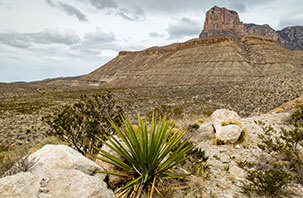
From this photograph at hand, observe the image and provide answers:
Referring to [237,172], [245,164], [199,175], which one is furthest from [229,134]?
[199,175]

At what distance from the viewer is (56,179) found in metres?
2.44

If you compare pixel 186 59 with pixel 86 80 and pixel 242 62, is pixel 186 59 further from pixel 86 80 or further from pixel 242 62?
pixel 86 80

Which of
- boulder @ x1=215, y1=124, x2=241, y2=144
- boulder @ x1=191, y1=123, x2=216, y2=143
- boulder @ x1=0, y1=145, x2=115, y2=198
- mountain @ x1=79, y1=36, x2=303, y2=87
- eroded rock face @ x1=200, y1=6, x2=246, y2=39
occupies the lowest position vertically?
boulder @ x1=191, y1=123, x2=216, y2=143

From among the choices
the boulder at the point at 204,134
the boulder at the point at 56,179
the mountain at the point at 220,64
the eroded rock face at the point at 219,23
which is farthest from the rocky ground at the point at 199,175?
the eroded rock face at the point at 219,23

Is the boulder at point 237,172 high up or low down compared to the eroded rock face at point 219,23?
down

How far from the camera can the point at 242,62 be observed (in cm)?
6147

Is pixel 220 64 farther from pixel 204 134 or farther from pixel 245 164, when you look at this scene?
pixel 245 164

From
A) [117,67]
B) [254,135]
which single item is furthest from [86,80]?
[254,135]

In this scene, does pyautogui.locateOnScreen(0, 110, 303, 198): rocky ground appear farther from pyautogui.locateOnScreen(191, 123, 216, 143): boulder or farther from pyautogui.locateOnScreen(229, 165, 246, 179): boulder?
pyautogui.locateOnScreen(191, 123, 216, 143): boulder

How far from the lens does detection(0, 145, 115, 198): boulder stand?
2.06 m

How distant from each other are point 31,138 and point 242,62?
69.0 m

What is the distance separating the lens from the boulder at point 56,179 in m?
2.06

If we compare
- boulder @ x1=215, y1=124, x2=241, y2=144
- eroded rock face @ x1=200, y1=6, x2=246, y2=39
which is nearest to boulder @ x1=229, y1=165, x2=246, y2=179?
boulder @ x1=215, y1=124, x2=241, y2=144

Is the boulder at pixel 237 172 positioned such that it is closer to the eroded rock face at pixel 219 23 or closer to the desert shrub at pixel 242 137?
the desert shrub at pixel 242 137
